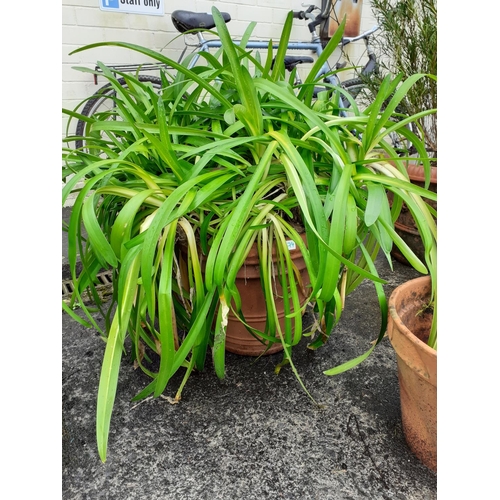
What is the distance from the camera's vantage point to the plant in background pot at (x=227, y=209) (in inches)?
29.0

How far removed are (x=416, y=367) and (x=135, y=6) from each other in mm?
2427

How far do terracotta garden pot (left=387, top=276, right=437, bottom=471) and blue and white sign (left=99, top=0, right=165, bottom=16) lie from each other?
226cm

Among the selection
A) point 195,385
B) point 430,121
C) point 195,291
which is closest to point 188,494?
point 195,385

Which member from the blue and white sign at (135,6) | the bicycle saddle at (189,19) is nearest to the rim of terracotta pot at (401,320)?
the bicycle saddle at (189,19)

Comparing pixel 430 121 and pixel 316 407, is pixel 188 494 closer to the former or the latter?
pixel 316 407

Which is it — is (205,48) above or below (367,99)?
above

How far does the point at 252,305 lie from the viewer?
1.04 metres

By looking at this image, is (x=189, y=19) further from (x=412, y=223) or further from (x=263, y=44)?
(x=412, y=223)

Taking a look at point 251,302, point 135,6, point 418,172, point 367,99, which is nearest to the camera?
point 251,302

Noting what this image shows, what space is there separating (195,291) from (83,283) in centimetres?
24

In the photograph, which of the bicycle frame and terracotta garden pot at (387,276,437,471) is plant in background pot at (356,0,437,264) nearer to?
the bicycle frame

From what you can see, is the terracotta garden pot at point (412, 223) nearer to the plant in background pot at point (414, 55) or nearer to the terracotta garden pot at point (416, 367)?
the plant in background pot at point (414, 55)

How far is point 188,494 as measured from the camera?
2.52 feet

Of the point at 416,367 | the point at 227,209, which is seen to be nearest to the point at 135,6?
the point at 227,209
